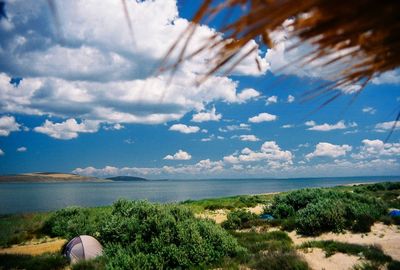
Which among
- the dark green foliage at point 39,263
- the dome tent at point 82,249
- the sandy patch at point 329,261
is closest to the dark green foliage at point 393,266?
the sandy patch at point 329,261

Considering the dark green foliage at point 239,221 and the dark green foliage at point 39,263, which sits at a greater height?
the dark green foliage at point 239,221

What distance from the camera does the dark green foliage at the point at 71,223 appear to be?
20.1m

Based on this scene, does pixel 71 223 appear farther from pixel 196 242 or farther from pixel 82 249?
pixel 196 242

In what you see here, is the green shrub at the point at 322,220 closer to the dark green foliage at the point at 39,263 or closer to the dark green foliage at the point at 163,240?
the dark green foliage at the point at 163,240

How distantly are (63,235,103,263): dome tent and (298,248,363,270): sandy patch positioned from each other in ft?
25.2

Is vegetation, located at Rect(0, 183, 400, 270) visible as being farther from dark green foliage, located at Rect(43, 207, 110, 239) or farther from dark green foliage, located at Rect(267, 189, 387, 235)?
dark green foliage, located at Rect(43, 207, 110, 239)

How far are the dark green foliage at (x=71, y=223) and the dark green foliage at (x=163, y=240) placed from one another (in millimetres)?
8112

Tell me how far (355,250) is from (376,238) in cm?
335

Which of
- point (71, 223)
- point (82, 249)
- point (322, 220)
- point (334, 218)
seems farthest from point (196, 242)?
point (71, 223)

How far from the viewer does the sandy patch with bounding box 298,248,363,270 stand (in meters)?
9.31

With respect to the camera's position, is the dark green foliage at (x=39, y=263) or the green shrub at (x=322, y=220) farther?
the green shrub at (x=322, y=220)

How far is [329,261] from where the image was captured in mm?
9789

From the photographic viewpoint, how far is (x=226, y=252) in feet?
35.8

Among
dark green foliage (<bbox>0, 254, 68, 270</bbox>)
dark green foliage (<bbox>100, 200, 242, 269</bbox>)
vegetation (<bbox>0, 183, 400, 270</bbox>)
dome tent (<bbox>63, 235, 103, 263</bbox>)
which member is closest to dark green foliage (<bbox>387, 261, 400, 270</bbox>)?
vegetation (<bbox>0, 183, 400, 270</bbox>)
